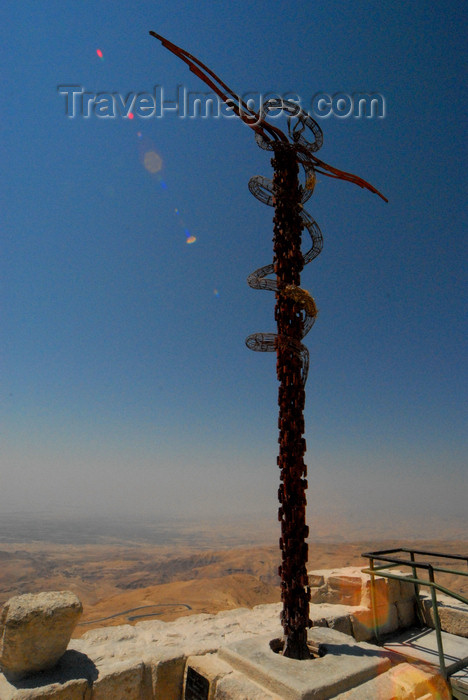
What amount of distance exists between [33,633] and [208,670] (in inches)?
85.1

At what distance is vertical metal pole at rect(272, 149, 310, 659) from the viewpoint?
216 inches

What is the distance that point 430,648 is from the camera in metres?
6.21

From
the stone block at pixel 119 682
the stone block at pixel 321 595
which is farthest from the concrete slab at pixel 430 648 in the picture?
the stone block at pixel 119 682

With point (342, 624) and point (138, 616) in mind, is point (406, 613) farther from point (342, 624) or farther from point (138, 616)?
point (138, 616)

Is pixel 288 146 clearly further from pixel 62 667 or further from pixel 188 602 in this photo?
pixel 188 602

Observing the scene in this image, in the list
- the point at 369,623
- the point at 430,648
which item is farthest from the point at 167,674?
the point at 430,648

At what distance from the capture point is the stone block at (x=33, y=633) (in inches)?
161

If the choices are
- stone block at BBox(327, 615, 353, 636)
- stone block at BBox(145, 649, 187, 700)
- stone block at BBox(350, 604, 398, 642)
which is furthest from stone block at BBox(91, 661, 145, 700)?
stone block at BBox(350, 604, 398, 642)

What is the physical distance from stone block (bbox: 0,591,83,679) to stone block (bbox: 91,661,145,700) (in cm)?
56

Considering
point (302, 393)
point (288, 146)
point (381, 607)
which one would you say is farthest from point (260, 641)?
point (288, 146)

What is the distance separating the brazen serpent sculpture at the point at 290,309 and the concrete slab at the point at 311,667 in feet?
1.39

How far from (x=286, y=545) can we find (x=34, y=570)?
99.3 ft

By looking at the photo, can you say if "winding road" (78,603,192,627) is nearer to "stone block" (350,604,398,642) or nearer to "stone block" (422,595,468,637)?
"stone block" (350,604,398,642)

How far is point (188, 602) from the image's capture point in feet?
46.5
